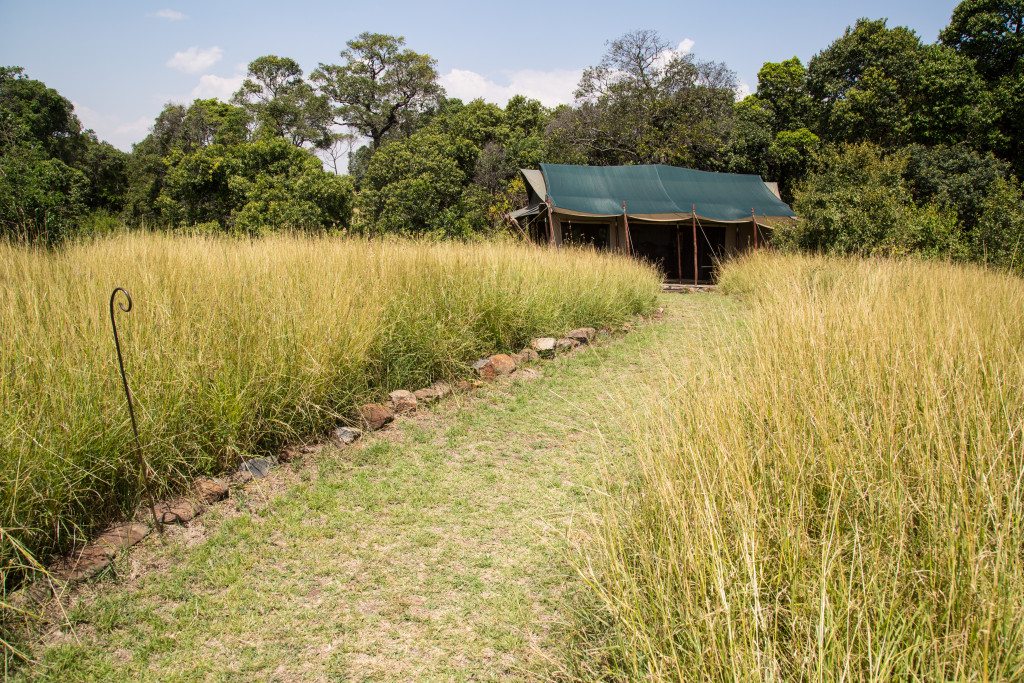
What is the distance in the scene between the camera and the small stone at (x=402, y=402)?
5211mm

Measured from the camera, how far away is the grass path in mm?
2461

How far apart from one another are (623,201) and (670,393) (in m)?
17.1

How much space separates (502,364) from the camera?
638 centimetres

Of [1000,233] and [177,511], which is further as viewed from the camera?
[1000,233]

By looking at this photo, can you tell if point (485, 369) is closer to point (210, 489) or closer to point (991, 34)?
point (210, 489)

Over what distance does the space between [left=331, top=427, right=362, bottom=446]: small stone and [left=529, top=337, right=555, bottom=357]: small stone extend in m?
2.89

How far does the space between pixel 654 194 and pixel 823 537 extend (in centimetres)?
1915

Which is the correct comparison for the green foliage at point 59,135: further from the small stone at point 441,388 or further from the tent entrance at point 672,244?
the small stone at point 441,388

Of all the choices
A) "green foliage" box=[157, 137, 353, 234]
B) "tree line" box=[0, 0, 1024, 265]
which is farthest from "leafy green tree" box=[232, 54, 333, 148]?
"green foliage" box=[157, 137, 353, 234]

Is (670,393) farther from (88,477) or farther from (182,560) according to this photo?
(88,477)

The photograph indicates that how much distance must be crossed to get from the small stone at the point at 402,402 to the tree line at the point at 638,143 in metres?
10.3

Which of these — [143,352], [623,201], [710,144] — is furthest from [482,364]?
[710,144]

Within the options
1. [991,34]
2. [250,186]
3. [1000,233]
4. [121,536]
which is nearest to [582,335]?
[121,536]

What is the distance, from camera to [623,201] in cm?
1936
